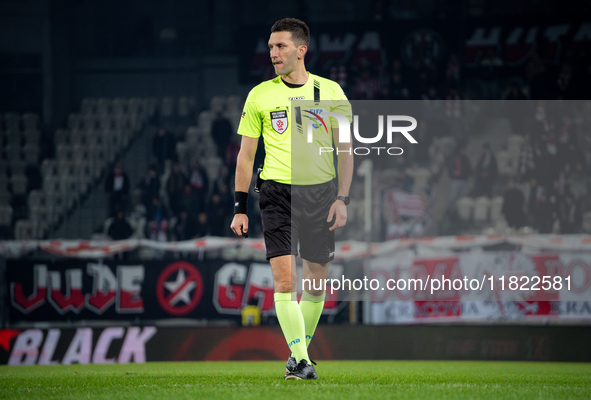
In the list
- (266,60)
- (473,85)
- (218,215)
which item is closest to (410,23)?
(473,85)

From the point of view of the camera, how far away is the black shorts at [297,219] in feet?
15.6

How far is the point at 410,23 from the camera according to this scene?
16172 mm

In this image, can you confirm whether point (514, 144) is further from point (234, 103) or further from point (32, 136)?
point (32, 136)

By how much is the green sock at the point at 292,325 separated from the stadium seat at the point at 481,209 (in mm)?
8805

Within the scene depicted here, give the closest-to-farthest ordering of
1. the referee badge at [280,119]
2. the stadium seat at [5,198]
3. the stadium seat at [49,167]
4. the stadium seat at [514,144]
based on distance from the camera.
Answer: the referee badge at [280,119] < the stadium seat at [514,144] < the stadium seat at [5,198] < the stadium seat at [49,167]

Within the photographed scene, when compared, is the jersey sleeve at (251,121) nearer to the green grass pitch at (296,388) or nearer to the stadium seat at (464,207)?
the green grass pitch at (296,388)

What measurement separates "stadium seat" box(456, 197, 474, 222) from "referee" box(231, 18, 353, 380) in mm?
8175

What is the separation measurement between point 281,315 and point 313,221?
0.68 m

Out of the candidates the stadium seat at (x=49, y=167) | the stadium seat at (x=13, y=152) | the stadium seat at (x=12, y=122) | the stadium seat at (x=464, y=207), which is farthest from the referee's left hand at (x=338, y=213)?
the stadium seat at (x=12, y=122)

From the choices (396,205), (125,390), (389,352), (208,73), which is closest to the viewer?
(125,390)

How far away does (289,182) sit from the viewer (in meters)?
4.91

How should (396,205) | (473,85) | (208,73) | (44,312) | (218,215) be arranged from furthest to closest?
(208,73)
(473,85)
(218,215)
(396,205)
(44,312)

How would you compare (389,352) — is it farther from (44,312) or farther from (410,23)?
(410,23)

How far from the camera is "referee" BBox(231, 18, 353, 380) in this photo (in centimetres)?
479
